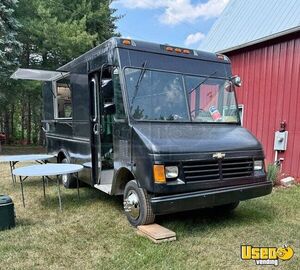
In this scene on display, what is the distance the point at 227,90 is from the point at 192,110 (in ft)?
2.65

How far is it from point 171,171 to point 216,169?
2.12 feet

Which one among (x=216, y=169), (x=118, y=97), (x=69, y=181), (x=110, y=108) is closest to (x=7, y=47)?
(x=69, y=181)

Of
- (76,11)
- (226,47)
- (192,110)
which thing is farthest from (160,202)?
Answer: (76,11)

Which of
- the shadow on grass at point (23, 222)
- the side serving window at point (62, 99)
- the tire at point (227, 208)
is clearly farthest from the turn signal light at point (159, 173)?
the side serving window at point (62, 99)

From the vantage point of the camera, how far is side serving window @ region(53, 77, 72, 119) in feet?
21.0

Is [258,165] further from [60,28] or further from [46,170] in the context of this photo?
[60,28]

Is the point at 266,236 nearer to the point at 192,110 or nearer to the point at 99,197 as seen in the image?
the point at 192,110

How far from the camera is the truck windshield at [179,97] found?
14.1 ft

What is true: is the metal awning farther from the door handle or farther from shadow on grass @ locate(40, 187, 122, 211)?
shadow on grass @ locate(40, 187, 122, 211)

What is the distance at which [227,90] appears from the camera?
504cm

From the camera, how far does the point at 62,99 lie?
6.90 metres

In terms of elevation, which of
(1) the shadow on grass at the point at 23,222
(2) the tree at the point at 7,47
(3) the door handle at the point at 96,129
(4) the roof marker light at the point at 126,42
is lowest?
(1) the shadow on grass at the point at 23,222

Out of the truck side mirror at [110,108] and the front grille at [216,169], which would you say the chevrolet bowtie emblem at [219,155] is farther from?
the truck side mirror at [110,108]

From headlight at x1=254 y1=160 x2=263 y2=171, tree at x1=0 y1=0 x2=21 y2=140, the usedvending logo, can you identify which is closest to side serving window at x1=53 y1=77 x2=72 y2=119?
headlight at x1=254 y1=160 x2=263 y2=171
